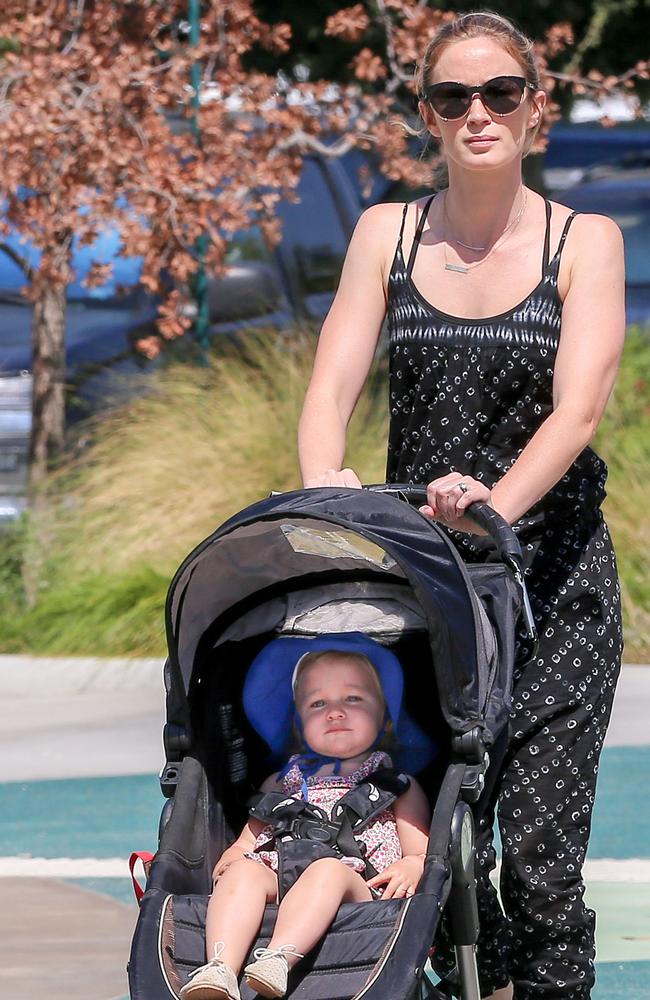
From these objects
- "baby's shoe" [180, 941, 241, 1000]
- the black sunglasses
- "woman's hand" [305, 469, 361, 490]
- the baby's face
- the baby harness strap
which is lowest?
"baby's shoe" [180, 941, 241, 1000]

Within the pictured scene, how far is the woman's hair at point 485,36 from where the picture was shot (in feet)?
12.6

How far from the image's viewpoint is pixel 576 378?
12.2 ft

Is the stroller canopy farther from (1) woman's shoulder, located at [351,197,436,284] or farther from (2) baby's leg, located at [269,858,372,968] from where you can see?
(1) woman's shoulder, located at [351,197,436,284]

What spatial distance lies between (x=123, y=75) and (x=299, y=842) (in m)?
7.14

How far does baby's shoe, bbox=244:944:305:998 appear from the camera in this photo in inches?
127

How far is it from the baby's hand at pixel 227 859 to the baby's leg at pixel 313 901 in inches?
9.0

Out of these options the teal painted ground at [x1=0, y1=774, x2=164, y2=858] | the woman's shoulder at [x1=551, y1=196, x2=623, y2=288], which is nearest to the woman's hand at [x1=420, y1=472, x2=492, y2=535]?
the woman's shoulder at [x1=551, y1=196, x2=623, y2=288]

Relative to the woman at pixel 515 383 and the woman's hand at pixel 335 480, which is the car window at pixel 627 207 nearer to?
the woman at pixel 515 383

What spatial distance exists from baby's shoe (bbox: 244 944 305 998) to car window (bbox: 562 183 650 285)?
34.2 ft

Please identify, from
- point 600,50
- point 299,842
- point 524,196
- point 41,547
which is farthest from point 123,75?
point 299,842

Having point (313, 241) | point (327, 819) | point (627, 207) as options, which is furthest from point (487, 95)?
point (627, 207)

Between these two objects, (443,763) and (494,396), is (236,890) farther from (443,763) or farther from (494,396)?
(494,396)

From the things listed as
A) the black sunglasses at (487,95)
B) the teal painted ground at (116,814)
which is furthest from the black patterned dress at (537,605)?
the teal painted ground at (116,814)

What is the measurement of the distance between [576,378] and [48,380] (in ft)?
23.9
